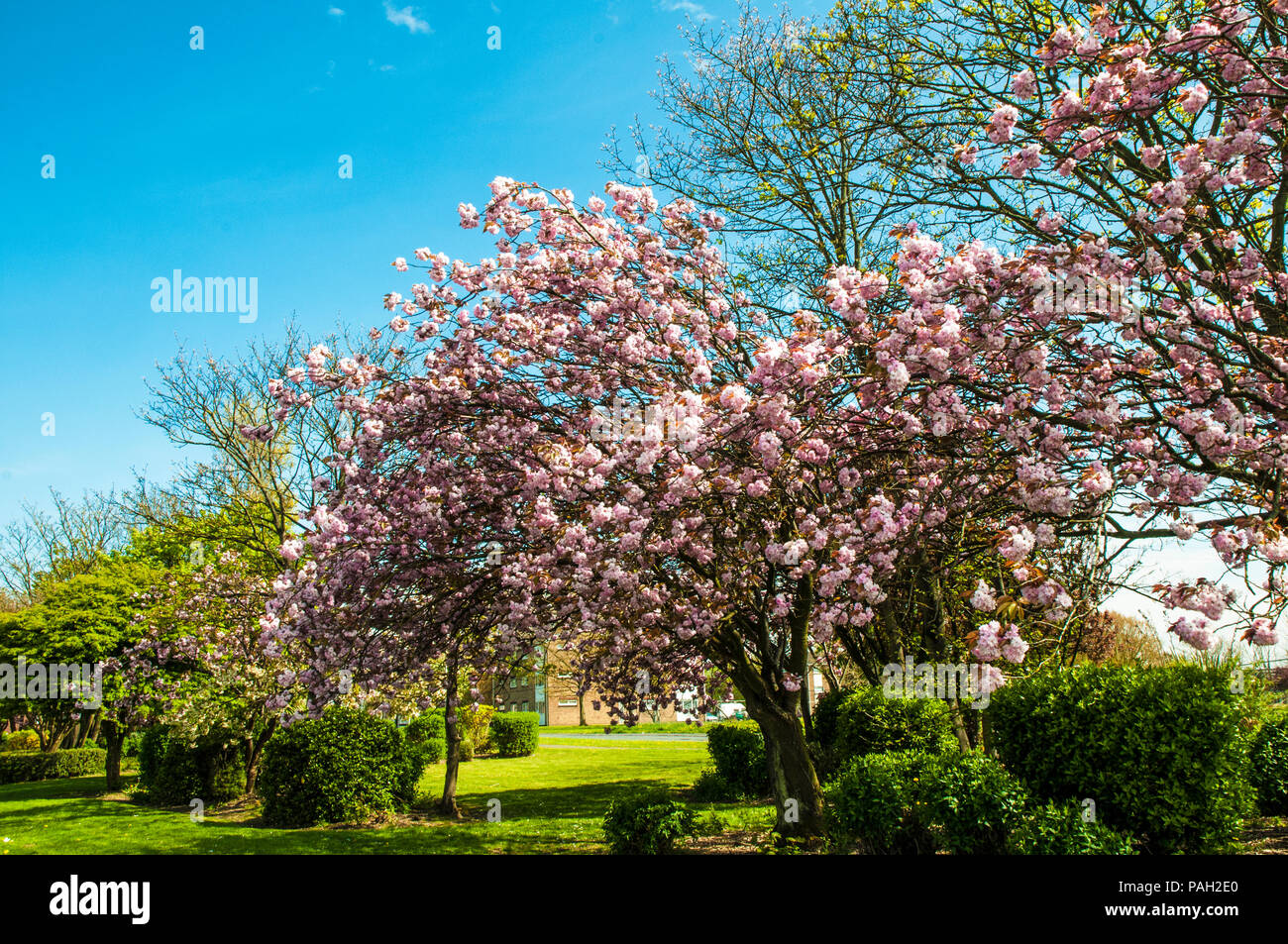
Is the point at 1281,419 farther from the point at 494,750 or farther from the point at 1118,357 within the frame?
the point at 494,750

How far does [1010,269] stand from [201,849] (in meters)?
12.1

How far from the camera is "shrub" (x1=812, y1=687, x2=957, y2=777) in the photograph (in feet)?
31.3

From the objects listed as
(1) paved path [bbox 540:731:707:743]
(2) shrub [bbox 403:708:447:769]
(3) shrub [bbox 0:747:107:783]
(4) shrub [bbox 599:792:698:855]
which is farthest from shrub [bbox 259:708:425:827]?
(1) paved path [bbox 540:731:707:743]

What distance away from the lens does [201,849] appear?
1077 centimetres

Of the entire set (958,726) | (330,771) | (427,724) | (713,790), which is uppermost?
(958,726)

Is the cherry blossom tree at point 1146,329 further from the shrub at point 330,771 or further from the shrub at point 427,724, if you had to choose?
the shrub at point 427,724

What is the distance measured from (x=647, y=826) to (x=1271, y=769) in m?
8.05

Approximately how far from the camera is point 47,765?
2439cm

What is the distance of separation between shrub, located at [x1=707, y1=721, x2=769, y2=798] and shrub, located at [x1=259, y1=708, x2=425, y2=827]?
6.28 metres

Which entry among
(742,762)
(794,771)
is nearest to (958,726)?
(794,771)

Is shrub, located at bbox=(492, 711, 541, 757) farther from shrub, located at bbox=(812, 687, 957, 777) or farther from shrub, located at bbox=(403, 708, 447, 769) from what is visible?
shrub, located at bbox=(812, 687, 957, 777)

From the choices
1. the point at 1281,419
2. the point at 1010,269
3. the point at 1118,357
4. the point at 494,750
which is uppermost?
the point at 1010,269

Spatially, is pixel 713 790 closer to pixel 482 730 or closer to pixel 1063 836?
pixel 1063 836
